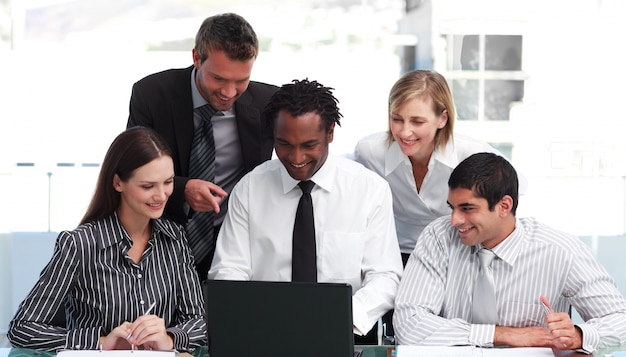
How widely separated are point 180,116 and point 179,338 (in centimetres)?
84

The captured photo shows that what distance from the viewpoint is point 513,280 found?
264cm

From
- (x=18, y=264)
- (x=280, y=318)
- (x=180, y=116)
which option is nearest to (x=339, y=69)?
(x=18, y=264)

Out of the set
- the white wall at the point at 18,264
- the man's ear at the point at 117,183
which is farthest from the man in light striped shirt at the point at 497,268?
the white wall at the point at 18,264

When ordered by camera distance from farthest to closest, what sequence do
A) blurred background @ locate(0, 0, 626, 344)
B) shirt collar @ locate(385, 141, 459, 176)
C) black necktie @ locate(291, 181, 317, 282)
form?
blurred background @ locate(0, 0, 626, 344) < shirt collar @ locate(385, 141, 459, 176) < black necktie @ locate(291, 181, 317, 282)

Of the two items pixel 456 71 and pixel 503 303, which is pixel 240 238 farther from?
pixel 456 71

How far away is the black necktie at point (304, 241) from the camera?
270 cm

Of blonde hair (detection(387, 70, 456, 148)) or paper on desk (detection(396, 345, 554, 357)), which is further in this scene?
blonde hair (detection(387, 70, 456, 148))

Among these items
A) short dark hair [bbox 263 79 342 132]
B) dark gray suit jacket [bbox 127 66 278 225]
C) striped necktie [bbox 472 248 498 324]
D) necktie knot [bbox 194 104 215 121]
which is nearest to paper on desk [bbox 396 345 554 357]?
striped necktie [bbox 472 248 498 324]

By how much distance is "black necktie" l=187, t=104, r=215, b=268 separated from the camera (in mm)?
3010

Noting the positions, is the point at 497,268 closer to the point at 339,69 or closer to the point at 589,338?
the point at 589,338

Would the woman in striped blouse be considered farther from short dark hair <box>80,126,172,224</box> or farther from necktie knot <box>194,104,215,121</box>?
necktie knot <box>194,104,215,121</box>

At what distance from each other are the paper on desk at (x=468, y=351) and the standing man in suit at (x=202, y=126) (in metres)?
0.86

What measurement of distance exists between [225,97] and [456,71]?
2.50m

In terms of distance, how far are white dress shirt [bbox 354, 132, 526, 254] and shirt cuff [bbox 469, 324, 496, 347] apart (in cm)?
75
